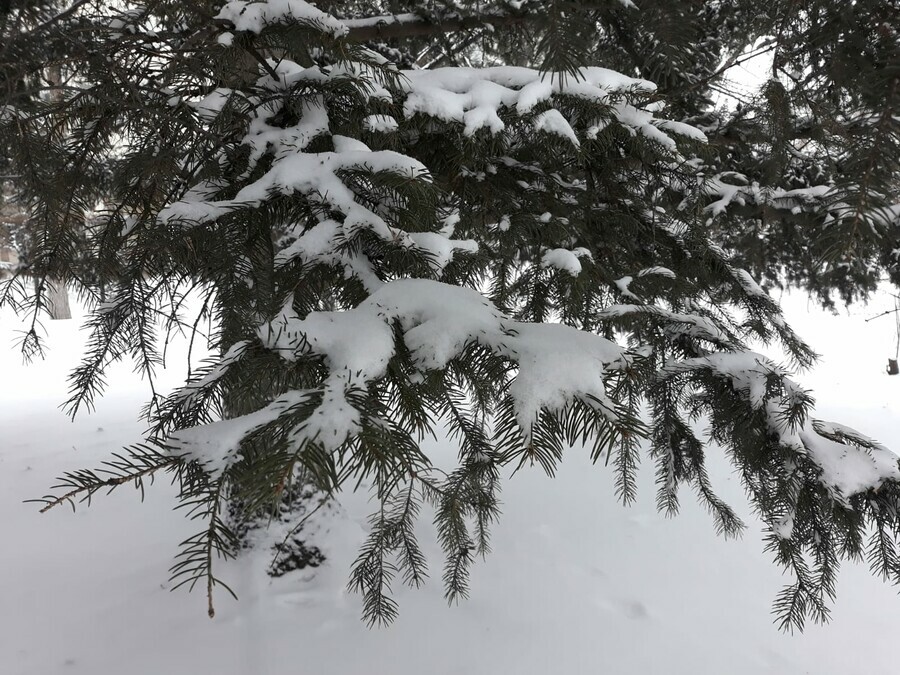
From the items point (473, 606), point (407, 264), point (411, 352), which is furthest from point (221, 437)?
point (473, 606)

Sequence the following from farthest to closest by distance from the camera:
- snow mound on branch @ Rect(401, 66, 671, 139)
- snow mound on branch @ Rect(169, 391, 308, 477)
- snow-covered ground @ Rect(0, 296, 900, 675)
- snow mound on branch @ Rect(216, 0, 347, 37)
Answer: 1. snow-covered ground @ Rect(0, 296, 900, 675)
2. snow mound on branch @ Rect(401, 66, 671, 139)
3. snow mound on branch @ Rect(216, 0, 347, 37)
4. snow mound on branch @ Rect(169, 391, 308, 477)

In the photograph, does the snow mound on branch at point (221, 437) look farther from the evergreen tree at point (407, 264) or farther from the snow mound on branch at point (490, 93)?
the snow mound on branch at point (490, 93)

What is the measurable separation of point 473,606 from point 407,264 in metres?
2.50

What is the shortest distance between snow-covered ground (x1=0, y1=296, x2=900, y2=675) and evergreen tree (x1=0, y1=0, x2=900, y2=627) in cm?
103

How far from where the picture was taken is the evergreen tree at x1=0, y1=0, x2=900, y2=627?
25.2 inches

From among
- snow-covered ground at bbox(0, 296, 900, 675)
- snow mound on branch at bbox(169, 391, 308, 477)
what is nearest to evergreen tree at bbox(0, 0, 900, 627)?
snow mound on branch at bbox(169, 391, 308, 477)

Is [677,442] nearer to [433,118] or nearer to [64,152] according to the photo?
[433,118]

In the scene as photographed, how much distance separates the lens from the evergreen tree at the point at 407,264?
640mm

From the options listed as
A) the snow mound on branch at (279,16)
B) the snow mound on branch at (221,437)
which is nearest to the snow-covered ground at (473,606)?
the snow mound on branch at (221,437)

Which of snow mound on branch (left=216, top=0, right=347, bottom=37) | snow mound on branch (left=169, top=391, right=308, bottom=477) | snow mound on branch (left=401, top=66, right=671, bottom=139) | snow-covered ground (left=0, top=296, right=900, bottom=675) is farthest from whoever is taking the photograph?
snow-covered ground (left=0, top=296, right=900, bottom=675)

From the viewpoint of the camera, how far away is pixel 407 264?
850 millimetres

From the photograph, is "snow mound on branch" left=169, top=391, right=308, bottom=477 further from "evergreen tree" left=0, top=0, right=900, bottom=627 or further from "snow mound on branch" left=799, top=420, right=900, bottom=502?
"snow mound on branch" left=799, top=420, right=900, bottom=502

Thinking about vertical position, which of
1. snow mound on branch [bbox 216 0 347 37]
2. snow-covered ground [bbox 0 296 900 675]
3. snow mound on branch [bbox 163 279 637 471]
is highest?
snow mound on branch [bbox 216 0 347 37]

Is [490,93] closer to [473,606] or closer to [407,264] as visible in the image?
[407,264]
